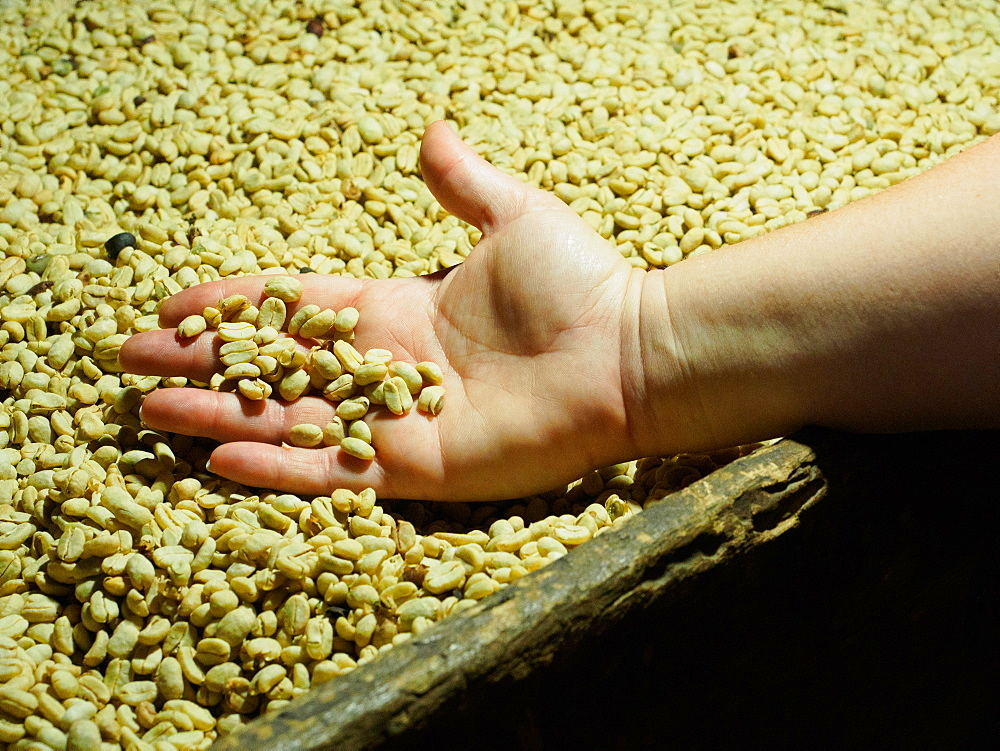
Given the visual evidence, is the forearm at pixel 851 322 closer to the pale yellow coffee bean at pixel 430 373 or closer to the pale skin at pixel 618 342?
the pale skin at pixel 618 342

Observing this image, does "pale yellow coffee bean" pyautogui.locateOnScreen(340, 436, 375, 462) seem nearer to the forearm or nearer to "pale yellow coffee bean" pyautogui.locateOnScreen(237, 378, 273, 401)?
"pale yellow coffee bean" pyautogui.locateOnScreen(237, 378, 273, 401)

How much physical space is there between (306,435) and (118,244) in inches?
27.3

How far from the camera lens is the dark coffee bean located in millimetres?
1646

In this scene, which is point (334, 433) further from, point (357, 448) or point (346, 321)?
point (346, 321)

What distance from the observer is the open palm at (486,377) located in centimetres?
126

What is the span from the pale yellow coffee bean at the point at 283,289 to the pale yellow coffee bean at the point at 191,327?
4.6 inches

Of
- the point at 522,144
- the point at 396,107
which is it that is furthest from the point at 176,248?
the point at 522,144

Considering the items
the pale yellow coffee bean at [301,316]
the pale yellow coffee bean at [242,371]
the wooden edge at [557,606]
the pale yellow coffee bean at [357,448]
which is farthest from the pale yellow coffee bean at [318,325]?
the wooden edge at [557,606]

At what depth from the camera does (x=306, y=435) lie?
1275 mm

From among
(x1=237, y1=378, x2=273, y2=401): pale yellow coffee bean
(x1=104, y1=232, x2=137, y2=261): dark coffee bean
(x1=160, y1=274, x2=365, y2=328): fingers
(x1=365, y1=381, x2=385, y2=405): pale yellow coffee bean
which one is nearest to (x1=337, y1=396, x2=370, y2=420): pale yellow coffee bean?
(x1=365, y1=381, x2=385, y2=405): pale yellow coffee bean

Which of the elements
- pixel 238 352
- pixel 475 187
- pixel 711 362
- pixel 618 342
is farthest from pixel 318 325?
pixel 711 362

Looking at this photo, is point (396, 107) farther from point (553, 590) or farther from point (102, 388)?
point (553, 590)

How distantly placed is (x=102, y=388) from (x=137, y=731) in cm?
62

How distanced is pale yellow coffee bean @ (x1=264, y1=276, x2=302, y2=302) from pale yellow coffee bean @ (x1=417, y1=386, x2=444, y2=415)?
284mm
